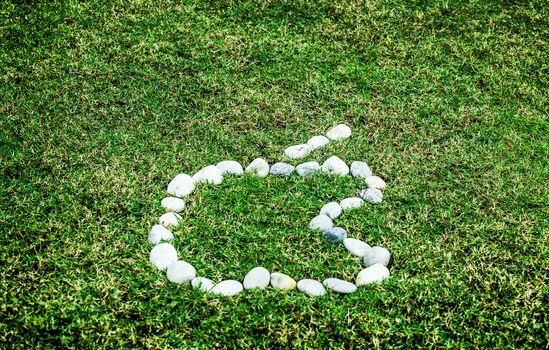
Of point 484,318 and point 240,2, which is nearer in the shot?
point 484,318

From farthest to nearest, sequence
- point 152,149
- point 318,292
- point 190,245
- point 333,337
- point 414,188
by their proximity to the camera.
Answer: point 152,149 → point 414,188 → point 190,245 → point 318,292 → point 333,337

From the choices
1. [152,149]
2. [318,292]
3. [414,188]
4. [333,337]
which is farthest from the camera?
[152,149]

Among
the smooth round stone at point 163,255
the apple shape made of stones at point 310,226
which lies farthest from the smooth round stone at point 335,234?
the smooth round stone at point 163,255

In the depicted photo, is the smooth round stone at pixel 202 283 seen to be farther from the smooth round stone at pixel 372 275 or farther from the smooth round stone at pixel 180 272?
the smooth round stone at pixel 372 275

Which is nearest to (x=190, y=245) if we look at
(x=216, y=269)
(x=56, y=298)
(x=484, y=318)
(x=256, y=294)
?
(x=216, y=269)

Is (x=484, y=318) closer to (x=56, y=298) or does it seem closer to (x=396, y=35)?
(x=56, y=298)

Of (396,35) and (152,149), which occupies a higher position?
(396,35)
